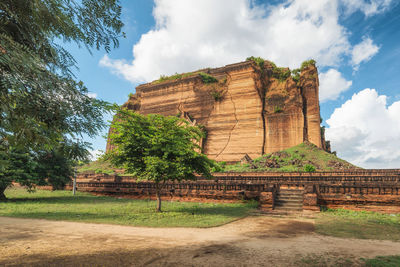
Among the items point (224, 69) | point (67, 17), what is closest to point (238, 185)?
point (67, 17)

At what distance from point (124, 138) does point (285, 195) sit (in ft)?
29.1

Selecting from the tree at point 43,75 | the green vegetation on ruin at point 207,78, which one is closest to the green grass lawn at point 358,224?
the tree at point 43,75

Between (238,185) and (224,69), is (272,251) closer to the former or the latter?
(238,185)

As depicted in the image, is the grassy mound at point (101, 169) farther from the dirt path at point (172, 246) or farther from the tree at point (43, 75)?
the tree at point (43, 75)

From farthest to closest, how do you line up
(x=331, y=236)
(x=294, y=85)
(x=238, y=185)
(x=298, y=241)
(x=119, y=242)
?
(x=294, y=85), (x=238, y=185), (x=331, y=236), (x=298, y=241), (x=119, y=242)

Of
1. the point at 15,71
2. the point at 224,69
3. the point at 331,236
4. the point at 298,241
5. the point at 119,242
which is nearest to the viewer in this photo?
A: the point at 15,71

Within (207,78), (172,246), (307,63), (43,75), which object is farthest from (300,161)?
(43,75)

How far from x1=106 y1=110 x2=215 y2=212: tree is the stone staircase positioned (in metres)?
4.25

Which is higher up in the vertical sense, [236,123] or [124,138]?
[236,123]

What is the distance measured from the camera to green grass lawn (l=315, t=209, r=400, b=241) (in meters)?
6.74

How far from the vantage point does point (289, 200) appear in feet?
39.8

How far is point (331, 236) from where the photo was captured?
6.53m

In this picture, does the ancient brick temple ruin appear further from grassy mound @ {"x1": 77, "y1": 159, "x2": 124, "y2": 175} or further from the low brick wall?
grassy mound @ {"x1": 77, "y1": 159, "x2": 124, "y2": 175}

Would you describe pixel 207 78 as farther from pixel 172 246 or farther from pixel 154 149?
pixel 172 246
